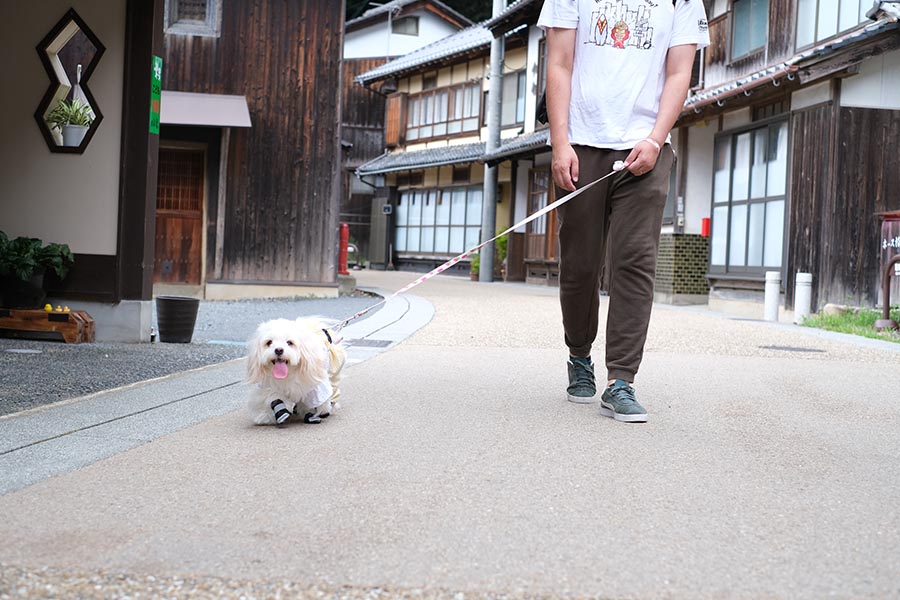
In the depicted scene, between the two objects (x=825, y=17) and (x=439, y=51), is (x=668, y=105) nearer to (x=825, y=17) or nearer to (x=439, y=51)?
(x=825, y=17)

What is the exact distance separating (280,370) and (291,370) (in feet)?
0.29

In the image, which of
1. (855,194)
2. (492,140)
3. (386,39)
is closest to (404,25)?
(386,39)

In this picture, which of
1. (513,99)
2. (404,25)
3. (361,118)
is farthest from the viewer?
(404,25)

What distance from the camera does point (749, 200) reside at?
50.2 ft

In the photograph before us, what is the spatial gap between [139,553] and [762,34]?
14.6 meters

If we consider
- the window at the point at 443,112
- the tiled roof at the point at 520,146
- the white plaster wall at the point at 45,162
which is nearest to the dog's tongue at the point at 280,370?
the white plaster wall at the point at 45,162

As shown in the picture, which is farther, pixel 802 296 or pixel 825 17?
pixel 825 17

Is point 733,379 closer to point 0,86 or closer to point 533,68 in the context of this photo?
point 0,86

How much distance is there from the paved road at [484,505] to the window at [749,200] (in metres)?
9.60

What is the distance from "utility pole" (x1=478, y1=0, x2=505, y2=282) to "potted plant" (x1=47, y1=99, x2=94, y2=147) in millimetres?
17137

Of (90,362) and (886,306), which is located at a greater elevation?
(886,306)

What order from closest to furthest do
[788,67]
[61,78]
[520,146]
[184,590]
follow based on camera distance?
[184,590], [61,78], [788,67], [520,146]

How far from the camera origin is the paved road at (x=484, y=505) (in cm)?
227

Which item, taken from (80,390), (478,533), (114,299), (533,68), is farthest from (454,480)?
(533,68)
